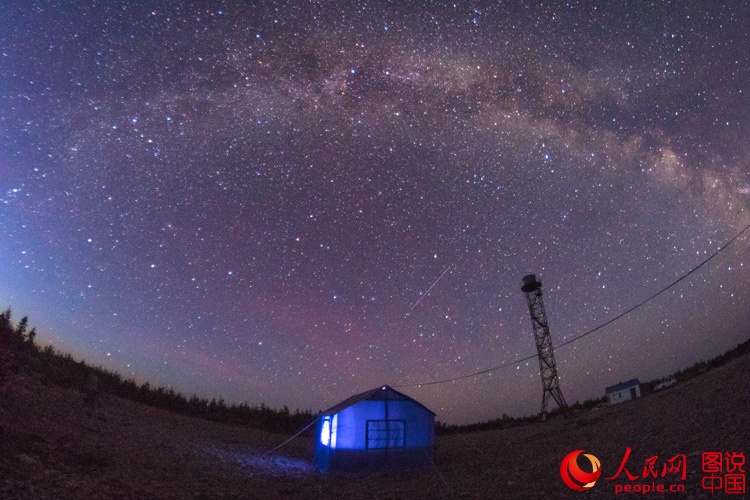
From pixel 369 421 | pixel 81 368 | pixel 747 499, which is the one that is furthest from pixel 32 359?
pixel 747 499

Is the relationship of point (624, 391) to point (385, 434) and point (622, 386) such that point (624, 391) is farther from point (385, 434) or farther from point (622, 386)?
point (385, 434)

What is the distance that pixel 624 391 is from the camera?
3322 cm

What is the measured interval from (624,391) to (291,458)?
28.3 m

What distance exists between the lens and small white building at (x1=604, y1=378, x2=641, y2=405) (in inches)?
1268

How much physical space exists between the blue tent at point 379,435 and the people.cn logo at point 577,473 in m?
6.99

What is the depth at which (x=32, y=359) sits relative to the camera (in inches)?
930

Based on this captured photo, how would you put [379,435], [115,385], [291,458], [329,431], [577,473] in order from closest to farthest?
[577,473] < [379,435] < [329,431] < [291,458] < [115,385]

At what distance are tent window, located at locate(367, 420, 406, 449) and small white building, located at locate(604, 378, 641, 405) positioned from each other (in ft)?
75.8

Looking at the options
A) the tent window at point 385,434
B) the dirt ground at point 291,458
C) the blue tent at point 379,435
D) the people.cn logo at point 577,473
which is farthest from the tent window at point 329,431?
the people.cn logo at point 577,473

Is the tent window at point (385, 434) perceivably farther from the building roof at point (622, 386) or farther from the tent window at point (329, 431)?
Answer: the building roof at point (622, 386)

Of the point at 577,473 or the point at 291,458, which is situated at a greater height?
the point at 577,473

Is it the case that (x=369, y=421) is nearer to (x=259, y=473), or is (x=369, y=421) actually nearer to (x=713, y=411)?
(x=259, y=473)

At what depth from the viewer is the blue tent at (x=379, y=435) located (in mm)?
17875

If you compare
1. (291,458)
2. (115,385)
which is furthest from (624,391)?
(115,385)
